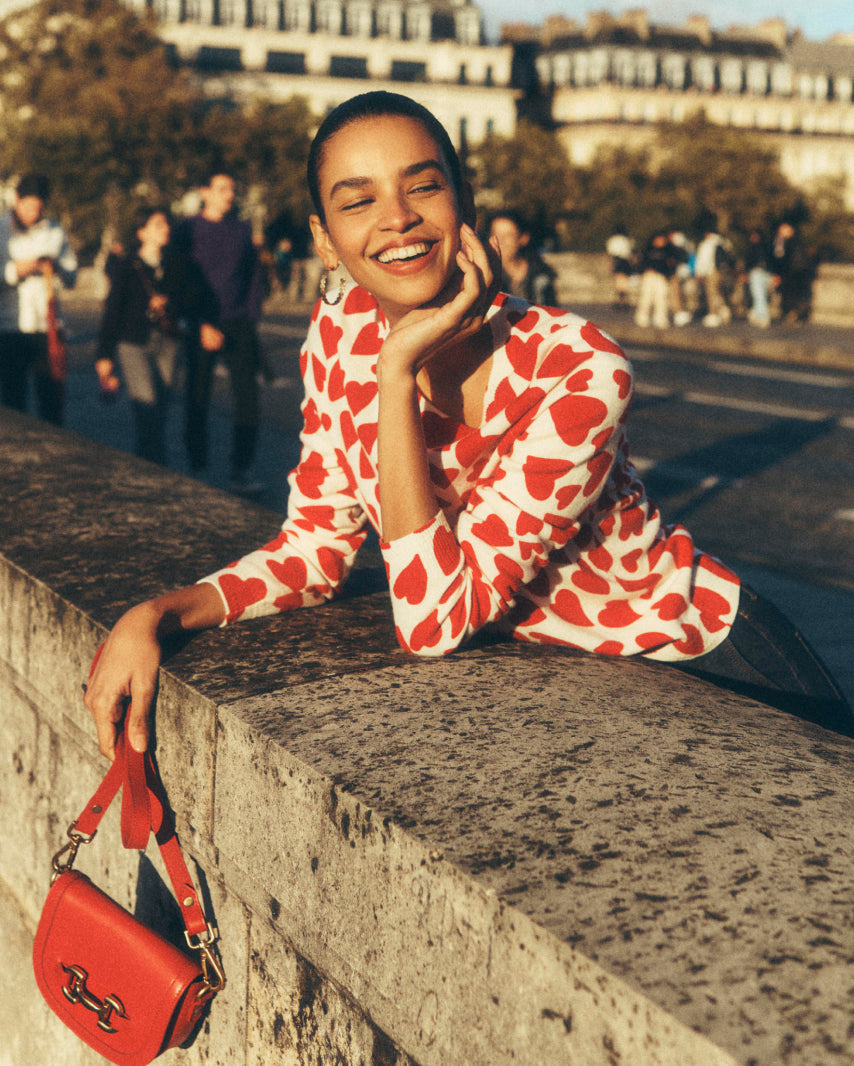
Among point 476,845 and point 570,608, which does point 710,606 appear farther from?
point 476,845

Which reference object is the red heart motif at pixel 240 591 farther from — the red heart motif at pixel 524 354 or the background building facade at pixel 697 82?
the background building facade at pixel 697 82

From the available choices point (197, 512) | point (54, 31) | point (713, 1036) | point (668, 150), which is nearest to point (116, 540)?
point (197, 512)

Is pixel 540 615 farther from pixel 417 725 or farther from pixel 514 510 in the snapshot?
pixel 417 725

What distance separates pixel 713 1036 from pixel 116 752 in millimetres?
1338

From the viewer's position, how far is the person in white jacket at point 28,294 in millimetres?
8508

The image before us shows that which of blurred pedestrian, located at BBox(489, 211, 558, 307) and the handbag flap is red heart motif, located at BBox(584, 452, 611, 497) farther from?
blurred pedestrian, located at BBox(489, 211, 558, 307)

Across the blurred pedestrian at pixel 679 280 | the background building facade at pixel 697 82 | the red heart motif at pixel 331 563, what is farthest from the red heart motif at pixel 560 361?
the background building facade at pixel 697 82

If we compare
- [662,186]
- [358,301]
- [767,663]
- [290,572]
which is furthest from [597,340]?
[662,186]

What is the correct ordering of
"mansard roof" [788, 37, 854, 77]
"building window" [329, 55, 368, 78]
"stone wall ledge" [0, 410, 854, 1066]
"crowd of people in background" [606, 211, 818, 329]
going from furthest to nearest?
"mansard roof" [788, 37, 854, 77], "building window" [329, 55, 368, 78], "crowd of people in background" [606, 211, 818, 329], "stone wall ledge" [0, 410, 854, 1066]

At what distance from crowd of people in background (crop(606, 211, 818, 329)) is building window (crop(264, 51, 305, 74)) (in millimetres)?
76639

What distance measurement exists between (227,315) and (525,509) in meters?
6.98

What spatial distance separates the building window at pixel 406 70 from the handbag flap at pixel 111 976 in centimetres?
10334

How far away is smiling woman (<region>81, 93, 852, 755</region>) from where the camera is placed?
2156mm

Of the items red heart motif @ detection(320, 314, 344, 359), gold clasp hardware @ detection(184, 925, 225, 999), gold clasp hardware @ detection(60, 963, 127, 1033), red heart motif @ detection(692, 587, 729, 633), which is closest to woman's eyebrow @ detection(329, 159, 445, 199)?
red heart motif @ detection(320, 314, 344, 359)
